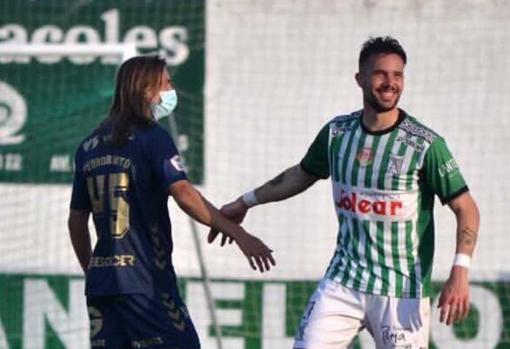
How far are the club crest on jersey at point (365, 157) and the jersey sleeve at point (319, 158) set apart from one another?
236 mm

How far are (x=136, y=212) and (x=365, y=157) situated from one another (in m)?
1.01

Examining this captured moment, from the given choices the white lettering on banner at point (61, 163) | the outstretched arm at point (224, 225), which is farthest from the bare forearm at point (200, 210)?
the white lettering on banner at point (61, 163)

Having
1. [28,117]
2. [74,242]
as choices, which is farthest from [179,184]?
[28,117]

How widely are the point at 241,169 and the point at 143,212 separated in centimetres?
436

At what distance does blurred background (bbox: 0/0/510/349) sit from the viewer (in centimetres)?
1020

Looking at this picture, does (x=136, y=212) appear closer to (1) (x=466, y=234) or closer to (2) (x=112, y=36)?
(1) (x=466, y=234)

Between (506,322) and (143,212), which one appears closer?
(143,212)

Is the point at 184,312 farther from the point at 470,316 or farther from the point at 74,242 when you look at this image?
the point at 470,316

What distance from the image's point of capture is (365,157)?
6.39m

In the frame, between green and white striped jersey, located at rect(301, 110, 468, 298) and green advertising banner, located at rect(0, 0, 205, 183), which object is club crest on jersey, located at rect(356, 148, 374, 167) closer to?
green and white striped jersey, located at rect(301, 110, 468, 298)

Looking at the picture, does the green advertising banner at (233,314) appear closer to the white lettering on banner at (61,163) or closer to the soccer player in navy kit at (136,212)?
the white lettering on banner at (61,163)

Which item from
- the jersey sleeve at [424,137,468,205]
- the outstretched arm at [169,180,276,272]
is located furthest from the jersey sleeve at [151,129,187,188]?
the jersey sleeve at [424,137,468,205]

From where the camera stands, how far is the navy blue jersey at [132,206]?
6.12 meters

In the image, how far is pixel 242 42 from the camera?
10.5 meters
